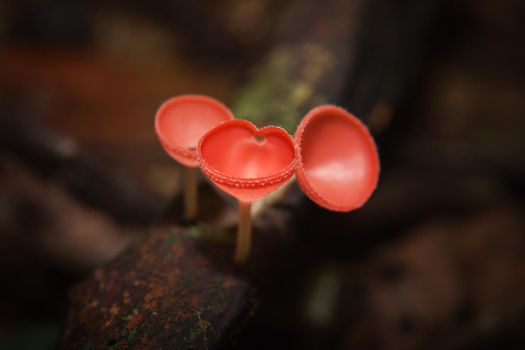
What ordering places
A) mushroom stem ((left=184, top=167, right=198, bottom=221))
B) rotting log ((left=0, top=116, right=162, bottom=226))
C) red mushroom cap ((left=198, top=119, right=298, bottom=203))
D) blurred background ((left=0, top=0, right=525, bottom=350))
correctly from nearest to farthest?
red mushroom cap ((left=198, top=119, right=298, bottom=203)), mushroom stem ((left=184, top=167, right=198, bottom=221)), blurred background ((left=0, top=0, right=525, bottom=350)), rotting log ((left=0, top=116, right=162, bottom=226))

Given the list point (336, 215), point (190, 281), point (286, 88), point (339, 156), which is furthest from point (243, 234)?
point (336, 215)

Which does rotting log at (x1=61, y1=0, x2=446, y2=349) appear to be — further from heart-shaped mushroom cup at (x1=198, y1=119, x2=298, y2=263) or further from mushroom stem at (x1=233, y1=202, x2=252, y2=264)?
heart-shaped mushroom cup at (x1=198, y1=119, x2=298, y2=263)

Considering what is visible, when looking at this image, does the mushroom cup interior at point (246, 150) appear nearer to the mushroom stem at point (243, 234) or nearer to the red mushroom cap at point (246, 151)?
the red mushroom cap at point (246, 151)

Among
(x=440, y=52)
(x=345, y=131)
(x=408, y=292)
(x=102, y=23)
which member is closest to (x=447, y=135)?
(x=440, y=52)

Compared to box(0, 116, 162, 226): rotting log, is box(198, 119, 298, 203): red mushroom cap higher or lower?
higher

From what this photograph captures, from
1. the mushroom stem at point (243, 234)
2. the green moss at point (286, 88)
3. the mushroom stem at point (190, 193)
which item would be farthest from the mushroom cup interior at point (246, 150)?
the green moss at point (286, 88)

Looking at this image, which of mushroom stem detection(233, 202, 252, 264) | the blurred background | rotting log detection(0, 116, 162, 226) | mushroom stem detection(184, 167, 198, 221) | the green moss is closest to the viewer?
mushroom stem detection(233, 202, 252, 264)

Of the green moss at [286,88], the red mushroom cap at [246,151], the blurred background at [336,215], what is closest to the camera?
the red mushroom cap at [246,151]

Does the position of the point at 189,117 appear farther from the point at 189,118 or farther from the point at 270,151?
the point at 270,151

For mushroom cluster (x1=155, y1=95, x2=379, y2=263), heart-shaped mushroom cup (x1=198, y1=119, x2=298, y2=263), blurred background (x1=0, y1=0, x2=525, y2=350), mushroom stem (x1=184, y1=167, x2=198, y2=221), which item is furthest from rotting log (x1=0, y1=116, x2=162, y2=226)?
heart-shaped mushroom cup (x1=198, y1=119, x2=298, y2=263)
